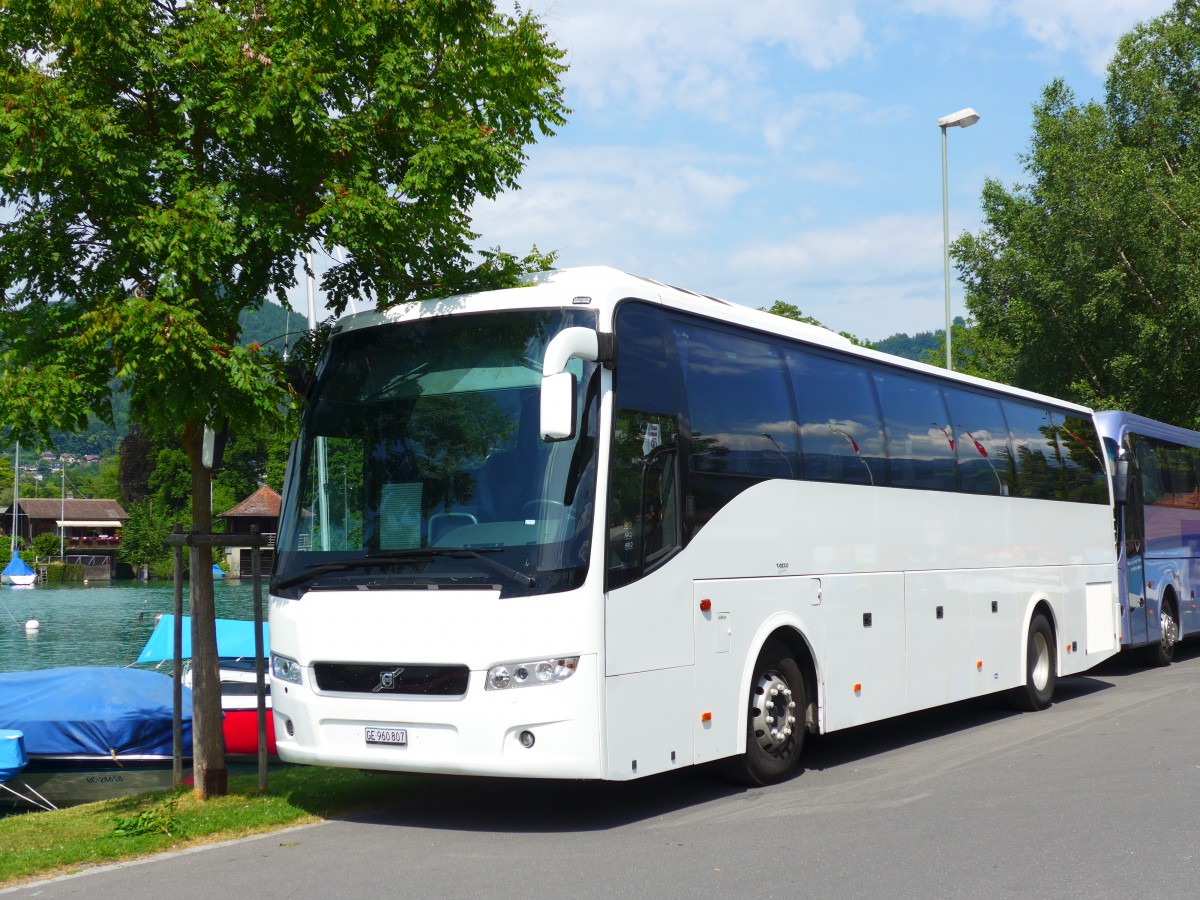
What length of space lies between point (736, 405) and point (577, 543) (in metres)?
2.52

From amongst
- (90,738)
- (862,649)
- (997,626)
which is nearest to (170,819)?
(862,649)

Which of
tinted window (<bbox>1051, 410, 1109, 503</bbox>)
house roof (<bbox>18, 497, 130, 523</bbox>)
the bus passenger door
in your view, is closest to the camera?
tinted window (<bbox>1051, 410, 1109, 503</bbox>)

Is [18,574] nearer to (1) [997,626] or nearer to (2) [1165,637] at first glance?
(2) [1165,637]

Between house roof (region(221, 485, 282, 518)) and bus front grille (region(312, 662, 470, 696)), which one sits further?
house roof (region(221, 485, 282, 518))

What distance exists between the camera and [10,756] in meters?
14.3

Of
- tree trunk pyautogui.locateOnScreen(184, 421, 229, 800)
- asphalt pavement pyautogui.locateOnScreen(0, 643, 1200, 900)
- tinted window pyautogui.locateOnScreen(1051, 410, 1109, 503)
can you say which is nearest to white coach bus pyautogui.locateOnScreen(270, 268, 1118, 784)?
asphalt pavement pyautogui.locateOnScreen(0, 643, 1200, 900)

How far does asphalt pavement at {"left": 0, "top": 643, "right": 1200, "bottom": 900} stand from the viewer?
7070 millimetres

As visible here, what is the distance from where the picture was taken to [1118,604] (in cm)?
1895

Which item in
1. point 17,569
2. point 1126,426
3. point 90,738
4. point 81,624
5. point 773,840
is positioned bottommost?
point 81,624

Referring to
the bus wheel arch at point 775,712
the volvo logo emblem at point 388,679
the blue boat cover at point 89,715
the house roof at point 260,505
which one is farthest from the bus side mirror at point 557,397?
the house roof at point 260,505

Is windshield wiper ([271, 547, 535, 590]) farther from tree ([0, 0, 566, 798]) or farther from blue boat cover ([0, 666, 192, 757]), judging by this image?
blue boat cover ([0, 666, 192, 757])

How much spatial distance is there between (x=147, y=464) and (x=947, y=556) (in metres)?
113

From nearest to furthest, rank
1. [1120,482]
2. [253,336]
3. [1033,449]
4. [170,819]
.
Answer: [170,819] < [253,336] < [1033,449] < [1120,482]

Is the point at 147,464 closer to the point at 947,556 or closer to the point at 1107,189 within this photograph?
the point at 1107,189
